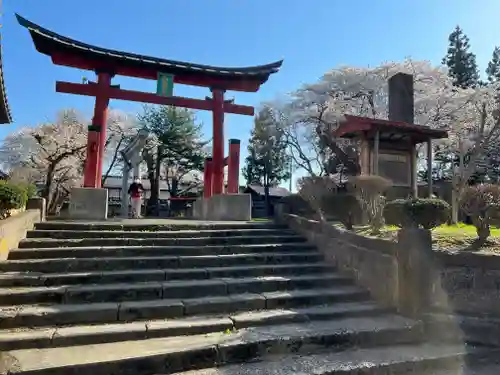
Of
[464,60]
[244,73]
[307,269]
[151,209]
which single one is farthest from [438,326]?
[464,60]

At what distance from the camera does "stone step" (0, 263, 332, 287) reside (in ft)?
15.0

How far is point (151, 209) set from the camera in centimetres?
2242

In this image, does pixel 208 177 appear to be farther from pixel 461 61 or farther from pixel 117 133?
pixel 461 61

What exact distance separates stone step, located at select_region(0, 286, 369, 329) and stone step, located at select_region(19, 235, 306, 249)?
1580 mm

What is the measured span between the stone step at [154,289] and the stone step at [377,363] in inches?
54.5

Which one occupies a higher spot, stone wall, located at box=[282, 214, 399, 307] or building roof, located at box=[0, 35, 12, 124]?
building roof, located at box=[0, 35, 12, 124]

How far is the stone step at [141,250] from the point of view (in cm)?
519

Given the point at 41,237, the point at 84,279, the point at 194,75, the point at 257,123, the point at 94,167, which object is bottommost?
the point at 84,279

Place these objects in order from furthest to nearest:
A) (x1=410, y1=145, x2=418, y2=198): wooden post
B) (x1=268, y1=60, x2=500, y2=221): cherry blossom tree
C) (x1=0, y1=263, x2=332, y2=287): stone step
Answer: (x1=268, y1=60, x2=500, y2=221): cherry blossom tree
(x1=410, y1=145, x2=418, y2=198): wooden post
(x1=0, y1=263, x2=332, y2=287): stone step

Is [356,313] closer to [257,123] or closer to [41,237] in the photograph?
[41,237]

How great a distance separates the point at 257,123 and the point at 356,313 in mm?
26941

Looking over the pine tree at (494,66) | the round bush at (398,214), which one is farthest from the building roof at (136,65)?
the pine tree at (494,66)

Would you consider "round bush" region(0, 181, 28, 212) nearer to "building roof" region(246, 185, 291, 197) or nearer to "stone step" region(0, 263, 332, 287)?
"stone step" region(0, 263, 332, 287)

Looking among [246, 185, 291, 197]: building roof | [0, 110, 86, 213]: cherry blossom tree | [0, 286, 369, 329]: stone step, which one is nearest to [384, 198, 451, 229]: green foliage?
[0, 286, 369, 329]: stone step
